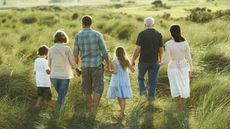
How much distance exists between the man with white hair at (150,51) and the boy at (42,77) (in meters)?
1.80

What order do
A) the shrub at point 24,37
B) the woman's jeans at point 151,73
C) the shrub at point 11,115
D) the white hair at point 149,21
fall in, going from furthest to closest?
the shrub at point 24,37
the woman's jeans at point 151,73
the white hair at point 149,21
the shrub at point 11,115

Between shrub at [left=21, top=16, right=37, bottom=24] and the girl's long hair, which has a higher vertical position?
the girl's long hair

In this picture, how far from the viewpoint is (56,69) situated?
993 centimetres

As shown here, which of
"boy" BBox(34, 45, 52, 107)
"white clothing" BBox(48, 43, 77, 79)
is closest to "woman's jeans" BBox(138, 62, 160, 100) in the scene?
"white clothing" BBox(48, 43, 77, 79)

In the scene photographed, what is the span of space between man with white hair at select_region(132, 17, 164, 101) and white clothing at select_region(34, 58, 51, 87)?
1.81 m

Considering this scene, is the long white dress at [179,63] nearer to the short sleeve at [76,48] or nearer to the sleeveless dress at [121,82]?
the sleeveless dress at [121,82]

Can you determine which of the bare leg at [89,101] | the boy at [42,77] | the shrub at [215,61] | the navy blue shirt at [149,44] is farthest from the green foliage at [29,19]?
the bare leg at [89,101]

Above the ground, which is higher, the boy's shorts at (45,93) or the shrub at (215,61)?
the boy's shorts at (45,93)

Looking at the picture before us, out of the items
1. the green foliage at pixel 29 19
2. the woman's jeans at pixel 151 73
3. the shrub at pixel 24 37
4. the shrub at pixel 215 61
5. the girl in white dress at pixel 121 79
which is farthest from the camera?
the green foliage at pixel 29 19

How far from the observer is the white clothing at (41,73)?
10.4 m

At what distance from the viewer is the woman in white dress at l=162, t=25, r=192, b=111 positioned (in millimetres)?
9938

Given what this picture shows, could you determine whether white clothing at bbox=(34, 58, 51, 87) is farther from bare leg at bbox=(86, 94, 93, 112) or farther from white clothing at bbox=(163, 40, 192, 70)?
white clothing at bbox=(163, 40, 192, 70)

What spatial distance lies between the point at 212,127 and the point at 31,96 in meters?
4.46

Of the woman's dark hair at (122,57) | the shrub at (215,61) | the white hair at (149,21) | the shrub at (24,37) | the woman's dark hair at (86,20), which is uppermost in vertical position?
the woman's dark hair at (86,20)
